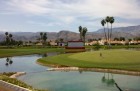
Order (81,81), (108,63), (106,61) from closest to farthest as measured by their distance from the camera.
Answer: (81,81), (108,63), (106,61)

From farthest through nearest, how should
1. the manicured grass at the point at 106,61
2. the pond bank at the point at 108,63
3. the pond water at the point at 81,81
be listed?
the manicured grass at the point at 106,61, the pond bank at the point at 108,63, the pond water at the point at 81,81

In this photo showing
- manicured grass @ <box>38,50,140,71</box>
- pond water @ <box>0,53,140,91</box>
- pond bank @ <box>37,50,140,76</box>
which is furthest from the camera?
manicured grass @ <box>38,50,140,71</box>

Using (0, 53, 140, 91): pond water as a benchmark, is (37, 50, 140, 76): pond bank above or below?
above

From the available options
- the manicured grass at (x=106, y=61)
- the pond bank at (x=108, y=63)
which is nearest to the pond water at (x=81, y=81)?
the pond bank at (x=108, y=63)

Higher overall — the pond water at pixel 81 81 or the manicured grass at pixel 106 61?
the manicured grass at pixel 106 61

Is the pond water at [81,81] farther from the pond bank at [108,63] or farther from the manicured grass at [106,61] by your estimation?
the manicured grass at [106,61]

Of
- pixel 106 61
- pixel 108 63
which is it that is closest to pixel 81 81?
pixel 108 63

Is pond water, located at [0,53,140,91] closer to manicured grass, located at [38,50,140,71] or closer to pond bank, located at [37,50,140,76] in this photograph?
pond bank, located at [37,50,140,76]

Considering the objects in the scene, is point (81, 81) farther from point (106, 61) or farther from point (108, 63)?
point (106, 61)

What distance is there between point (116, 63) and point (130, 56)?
34.9 ft

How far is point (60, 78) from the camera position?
58.6 m

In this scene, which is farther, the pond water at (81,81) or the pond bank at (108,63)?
the pond bank at (108,63)

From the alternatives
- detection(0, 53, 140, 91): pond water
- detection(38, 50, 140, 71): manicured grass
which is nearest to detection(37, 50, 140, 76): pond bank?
detection(38, 50, 140, 71): manicured grass

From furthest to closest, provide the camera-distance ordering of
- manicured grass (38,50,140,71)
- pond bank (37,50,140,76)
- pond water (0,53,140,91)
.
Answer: manicured grass (38,50,140,71) → pond bank (37,50,140,76) → pond water (0,53,140,91)
